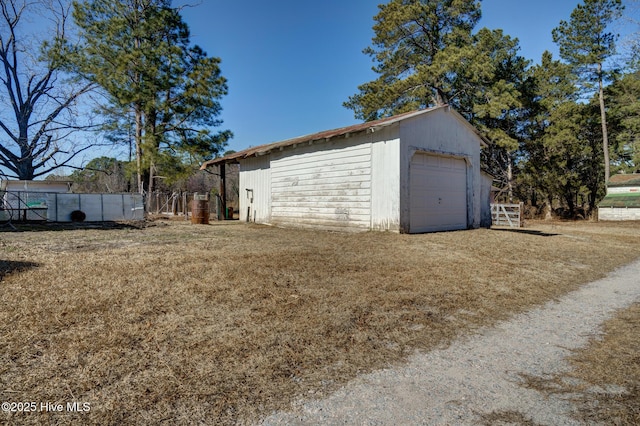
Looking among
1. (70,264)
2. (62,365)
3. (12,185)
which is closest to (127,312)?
(62,365)

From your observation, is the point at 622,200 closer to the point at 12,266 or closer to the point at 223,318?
the point at 223,318

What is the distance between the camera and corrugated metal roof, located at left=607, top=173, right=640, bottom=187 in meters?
23.2

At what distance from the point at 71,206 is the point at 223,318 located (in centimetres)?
1784

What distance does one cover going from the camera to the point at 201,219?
50.2 feet

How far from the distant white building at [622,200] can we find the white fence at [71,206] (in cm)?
2944

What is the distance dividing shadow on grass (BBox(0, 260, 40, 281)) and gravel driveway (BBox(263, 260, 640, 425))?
5.10 metres

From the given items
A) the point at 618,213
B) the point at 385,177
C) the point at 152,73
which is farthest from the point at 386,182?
the point at 618,213

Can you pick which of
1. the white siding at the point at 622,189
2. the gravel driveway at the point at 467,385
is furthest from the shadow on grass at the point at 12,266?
the white siding at the point at 622,189

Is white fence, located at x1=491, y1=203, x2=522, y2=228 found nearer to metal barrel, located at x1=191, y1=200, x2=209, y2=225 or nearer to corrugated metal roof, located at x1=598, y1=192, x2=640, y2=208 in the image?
corrugated metal roof, located at x1=598, y1=192, x2=640, y2=208

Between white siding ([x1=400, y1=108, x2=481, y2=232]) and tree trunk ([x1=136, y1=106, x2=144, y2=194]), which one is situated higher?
tree trunk ([x1=136, y1=106, x2=144, y2=194])

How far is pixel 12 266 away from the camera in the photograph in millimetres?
5426

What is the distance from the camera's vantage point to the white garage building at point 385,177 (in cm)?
1065

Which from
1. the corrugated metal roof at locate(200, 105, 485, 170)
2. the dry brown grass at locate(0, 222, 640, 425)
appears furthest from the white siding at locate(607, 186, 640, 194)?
the dry brown grass at locate(0, 222, 640, 425)

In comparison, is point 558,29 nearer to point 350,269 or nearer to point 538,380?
point 350,269
